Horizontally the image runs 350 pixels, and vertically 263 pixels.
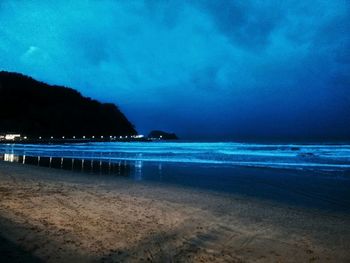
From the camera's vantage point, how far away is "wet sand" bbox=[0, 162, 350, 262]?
5797mm

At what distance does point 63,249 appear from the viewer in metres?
5.88

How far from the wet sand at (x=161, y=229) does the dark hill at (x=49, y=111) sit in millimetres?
128007

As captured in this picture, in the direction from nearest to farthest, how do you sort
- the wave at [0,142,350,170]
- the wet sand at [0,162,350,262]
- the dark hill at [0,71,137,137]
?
1. the wet sand at [0,162,350,262]
2. the wave at [0,142,350,170]
3. the dark hill at [0,71,137,137]

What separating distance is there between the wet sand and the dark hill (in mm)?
128007

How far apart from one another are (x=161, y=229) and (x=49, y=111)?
491 ft

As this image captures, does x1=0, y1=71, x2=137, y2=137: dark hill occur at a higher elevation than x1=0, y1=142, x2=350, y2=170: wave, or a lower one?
higher

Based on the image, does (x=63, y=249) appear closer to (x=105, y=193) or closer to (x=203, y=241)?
(x=203, y=241)

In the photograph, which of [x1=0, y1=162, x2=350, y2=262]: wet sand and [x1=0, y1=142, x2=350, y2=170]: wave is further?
[x1=0, y1=142, x2=350, y2=170]: wave

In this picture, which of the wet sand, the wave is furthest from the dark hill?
the wet sand

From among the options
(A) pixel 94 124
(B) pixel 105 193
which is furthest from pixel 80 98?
(B) pixel 105 193

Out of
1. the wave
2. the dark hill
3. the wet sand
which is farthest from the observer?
the dark hill

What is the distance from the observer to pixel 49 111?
5743 inches

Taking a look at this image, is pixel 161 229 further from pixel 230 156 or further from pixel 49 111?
pixel 49 111

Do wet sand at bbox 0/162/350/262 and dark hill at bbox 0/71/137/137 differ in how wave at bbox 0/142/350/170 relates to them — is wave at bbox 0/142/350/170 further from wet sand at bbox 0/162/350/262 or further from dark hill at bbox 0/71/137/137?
dark hill at bbox 0/71/137/137
